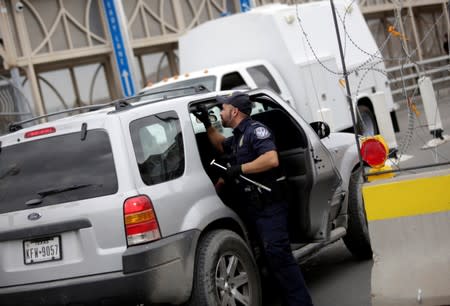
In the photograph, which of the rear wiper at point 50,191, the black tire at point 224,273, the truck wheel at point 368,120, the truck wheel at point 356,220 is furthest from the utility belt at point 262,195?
the truck wheel at point 368,120

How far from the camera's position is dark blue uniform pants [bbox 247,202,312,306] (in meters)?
5.64

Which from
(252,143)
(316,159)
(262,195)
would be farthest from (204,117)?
(316,159)

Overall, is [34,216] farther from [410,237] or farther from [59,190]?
[410,237]

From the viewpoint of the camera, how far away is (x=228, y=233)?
5.66 meters

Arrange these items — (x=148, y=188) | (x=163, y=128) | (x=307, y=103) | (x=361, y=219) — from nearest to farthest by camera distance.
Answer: (x=148, y=188) < (x=163, y=128) < (x=361, y=219) < (x=307, y=103)

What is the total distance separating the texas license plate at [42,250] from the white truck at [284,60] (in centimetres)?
756

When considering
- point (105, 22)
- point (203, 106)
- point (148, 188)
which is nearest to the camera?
point (148, 188)

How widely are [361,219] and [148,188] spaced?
2.62 meters

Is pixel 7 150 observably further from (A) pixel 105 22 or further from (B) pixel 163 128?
(A) pixel 105 22

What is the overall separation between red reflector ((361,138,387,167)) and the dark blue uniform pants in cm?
71

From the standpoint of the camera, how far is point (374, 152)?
585 centimetres

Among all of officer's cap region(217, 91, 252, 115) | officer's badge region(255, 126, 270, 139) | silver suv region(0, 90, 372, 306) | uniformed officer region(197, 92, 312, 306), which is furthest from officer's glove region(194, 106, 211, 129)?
officer's badge region(255, 126, 270, 139)

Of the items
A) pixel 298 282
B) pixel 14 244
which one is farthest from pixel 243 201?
pixel 14 244

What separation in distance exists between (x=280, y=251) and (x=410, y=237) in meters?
0.89
